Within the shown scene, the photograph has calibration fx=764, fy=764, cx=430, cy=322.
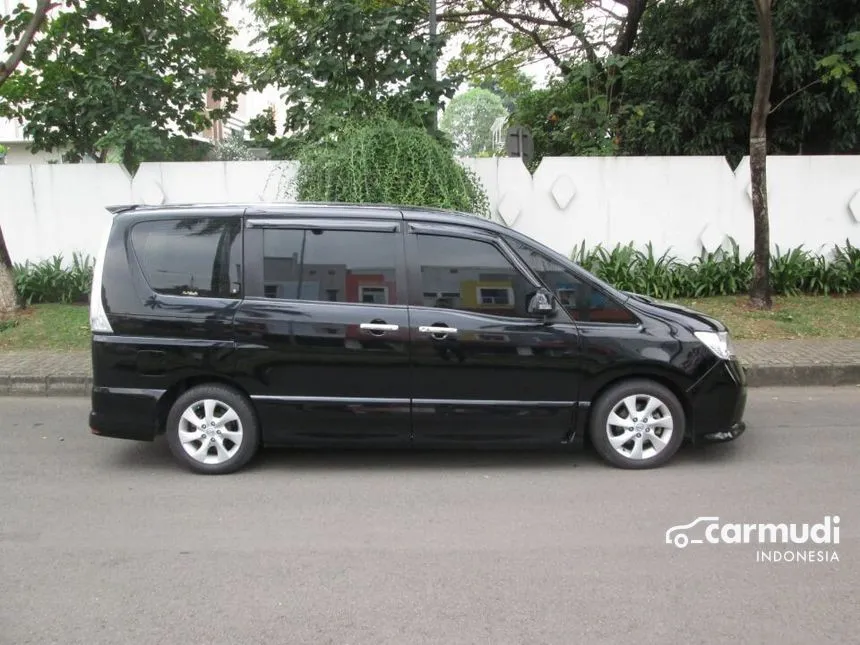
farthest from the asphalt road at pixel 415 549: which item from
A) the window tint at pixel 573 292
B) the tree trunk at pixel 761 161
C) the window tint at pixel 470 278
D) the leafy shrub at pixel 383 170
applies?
the tree trunk at pixel 761 161

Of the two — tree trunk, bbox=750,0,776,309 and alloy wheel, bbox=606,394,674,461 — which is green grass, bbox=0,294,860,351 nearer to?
tree trunk, bbox=750,0,776,309

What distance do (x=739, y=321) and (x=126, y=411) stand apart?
24.1 feet

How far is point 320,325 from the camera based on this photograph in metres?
5.10

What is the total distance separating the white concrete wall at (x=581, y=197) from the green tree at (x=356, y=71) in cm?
110

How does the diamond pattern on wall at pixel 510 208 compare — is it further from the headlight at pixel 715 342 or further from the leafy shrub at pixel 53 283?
the headlight at pixel 715 342

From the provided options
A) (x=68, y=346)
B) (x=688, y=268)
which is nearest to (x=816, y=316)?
(x=688, y=268)

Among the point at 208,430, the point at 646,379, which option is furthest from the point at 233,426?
the point at 646,379

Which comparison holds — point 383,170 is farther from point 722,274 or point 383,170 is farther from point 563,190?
point 722,274

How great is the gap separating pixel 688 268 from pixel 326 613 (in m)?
8.93

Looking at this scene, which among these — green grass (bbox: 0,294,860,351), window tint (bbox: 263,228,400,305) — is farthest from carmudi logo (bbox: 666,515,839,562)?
green grass (bbox: 0,294,860,351)

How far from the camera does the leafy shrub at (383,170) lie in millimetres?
9211

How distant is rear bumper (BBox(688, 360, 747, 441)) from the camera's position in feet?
17.1

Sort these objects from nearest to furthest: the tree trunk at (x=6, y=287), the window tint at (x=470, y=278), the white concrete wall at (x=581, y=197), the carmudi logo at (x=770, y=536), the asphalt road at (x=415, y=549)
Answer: the asphalt road at (x=415, y=549)
the carmudi logo at (x=770, y=536)
the window tint at (x=470, y=278)
the tree trunk at (x=6, y=287)
the white concrete wall at (x=581, y=197)

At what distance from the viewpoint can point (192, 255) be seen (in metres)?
5.30
